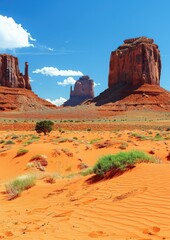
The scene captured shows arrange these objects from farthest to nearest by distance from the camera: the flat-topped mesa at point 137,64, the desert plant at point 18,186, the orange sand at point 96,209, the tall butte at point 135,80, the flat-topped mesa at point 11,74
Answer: the flat-topped mesa at point 11,74 → the flat-topped mesa at point 137,64 → the tall butte at point 135,80 → the desert plant at point 18,186 → the orange sand at point 96,209

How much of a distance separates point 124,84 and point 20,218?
104870mm

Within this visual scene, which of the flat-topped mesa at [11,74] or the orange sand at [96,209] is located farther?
the flat-topped mesa at [11,74]

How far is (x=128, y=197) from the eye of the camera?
6.83m

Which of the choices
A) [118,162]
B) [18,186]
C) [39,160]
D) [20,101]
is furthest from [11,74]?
[118,162]

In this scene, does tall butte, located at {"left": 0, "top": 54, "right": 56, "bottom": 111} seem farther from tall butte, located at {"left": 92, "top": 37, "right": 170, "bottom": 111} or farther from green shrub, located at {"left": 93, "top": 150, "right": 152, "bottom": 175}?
green shrub, located at {"left": 93, "top": 150, "right": 152, "bottom": 175}

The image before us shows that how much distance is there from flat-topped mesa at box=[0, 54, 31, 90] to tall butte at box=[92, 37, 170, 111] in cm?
3722

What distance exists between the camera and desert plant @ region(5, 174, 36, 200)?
9.56m

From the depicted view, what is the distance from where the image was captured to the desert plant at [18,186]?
956 centimetres

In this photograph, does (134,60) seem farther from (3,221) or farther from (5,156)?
(3,221)

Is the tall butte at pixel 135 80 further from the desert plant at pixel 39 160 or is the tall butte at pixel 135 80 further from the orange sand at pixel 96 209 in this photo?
the orange sand at pixel 96 209

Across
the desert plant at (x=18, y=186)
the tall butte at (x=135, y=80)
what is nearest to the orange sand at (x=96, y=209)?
the desert plant at (x=18, y=186)

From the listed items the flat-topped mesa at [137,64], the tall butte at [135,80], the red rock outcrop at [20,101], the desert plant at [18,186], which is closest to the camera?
the desert plant at [18,186]

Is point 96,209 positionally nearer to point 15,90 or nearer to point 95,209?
point 95,209

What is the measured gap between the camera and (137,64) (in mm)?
106750
